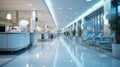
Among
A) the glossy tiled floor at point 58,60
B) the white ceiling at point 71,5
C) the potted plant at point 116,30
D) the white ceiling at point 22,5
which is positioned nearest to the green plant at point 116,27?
the potted plant at point 116,30

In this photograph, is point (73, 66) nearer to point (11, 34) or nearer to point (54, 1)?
point (11, 34)

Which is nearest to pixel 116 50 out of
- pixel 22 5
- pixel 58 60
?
pixel 58 60

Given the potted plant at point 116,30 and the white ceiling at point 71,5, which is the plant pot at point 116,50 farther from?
the white ceiling at point 71,5

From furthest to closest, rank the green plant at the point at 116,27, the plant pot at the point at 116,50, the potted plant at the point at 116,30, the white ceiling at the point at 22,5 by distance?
the white ceiling at the point at 22,5 → the green plant at the point at 116,27 → the potted plant at the point at 116,30 → the plant pot at the point at 116,50

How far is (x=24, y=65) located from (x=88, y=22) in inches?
740

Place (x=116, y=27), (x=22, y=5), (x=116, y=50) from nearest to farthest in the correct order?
(x=116, y=50) → (x=116, y=27) → (x=22, y=5)

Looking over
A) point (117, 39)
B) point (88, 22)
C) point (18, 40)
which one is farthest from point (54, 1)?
point (88, 22)

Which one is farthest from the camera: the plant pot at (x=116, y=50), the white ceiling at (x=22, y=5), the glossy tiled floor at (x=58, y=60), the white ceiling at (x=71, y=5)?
the white ceiling at (x=71, y=5)

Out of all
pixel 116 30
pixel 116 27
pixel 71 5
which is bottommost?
pixel 116 30

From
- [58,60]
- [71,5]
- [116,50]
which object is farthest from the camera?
[71,5]

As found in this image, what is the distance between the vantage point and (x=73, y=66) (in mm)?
5238

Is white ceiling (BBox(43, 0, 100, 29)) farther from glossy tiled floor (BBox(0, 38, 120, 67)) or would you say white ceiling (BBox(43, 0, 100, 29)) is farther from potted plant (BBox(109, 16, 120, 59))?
potted plant (BBox(109, 16, 120, 59))

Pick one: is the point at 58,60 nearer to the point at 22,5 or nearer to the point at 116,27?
the point at 116,27

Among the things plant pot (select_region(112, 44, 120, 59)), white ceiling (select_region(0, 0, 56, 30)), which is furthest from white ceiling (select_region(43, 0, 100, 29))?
plant pot (select_region(112, 44, 120, 59))
